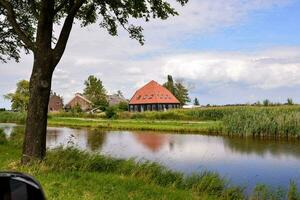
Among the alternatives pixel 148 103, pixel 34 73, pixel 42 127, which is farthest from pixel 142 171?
pixel 148 103

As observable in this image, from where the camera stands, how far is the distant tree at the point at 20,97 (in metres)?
88.1

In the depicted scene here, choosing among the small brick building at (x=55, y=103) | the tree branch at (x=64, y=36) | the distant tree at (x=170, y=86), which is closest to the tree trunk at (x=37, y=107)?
the tree branch at (x=64, y=36)

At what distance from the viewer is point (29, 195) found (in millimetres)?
1589

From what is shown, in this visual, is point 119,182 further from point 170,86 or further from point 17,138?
point 170,86

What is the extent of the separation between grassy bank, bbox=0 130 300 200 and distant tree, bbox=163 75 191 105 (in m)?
85.8

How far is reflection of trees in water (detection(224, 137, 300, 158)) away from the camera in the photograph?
25.7m

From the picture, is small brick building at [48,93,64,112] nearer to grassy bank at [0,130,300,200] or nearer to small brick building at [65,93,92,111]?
small brick building at [65,93,92,111]

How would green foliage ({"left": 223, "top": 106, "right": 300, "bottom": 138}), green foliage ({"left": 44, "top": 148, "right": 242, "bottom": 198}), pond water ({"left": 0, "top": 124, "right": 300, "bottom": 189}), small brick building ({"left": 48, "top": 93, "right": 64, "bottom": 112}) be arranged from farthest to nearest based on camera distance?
small brick building ({"left": 48, "top": 93, "right": 64, "bottom": 112}), green foliage ({"left": 223, "top": 106, "right": 300, "bottom": 138}), pond water ({"left": 0, "top": 124, "right": 300, "bottom": 189}), green foliage ({"left": 44, "top": 148, "right": 242, "bottom": 198})

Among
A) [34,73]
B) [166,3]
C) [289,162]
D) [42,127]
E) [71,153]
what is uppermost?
[166,3]

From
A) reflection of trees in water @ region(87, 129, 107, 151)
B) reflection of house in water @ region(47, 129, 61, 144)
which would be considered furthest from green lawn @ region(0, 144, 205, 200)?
reflection of house in water @ region(47, 129, 61, 144)

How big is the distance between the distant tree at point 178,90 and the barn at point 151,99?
17774 millimetres

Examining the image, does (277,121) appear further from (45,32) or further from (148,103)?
(148,103)

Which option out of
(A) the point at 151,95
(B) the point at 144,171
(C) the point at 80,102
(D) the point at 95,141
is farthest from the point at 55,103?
(B) the point at 144,171

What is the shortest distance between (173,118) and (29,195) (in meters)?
58.2
